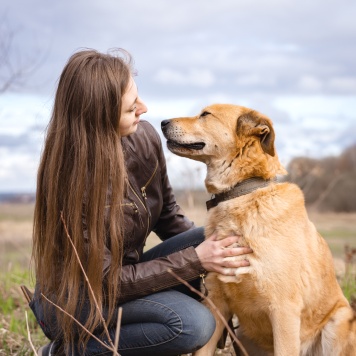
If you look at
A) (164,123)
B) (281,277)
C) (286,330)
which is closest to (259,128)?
(164,123)

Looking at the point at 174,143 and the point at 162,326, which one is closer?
Result: the point at 162,326

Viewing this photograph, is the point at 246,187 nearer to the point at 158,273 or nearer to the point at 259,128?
the point at 259,128

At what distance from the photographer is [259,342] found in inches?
136

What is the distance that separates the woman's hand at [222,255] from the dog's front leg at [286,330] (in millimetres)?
315

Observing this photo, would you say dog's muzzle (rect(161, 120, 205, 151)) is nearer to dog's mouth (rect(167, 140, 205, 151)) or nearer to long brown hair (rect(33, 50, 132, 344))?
dog's mouth (rect(167, 140, 205, 151))

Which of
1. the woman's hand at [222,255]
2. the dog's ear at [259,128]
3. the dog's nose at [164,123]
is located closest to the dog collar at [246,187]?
the dog's ear at [259,128]

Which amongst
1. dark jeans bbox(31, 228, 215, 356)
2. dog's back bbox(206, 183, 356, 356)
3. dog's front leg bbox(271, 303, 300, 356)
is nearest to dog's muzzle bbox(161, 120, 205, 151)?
dog's back bbox(206, 183, 356, 356)

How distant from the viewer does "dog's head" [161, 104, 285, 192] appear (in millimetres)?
3352

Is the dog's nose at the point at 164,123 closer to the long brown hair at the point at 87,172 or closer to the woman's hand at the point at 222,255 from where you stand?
the long brown hair at the point at 87,172

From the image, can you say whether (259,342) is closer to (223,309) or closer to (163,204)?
(223,309)

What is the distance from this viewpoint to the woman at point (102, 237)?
10.4 ft

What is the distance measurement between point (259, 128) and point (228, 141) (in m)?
0.23

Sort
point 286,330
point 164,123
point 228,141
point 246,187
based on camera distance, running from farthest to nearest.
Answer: point 164,123
point 228,141
point 246,187
point 286,330

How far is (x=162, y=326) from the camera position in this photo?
10.9ft
